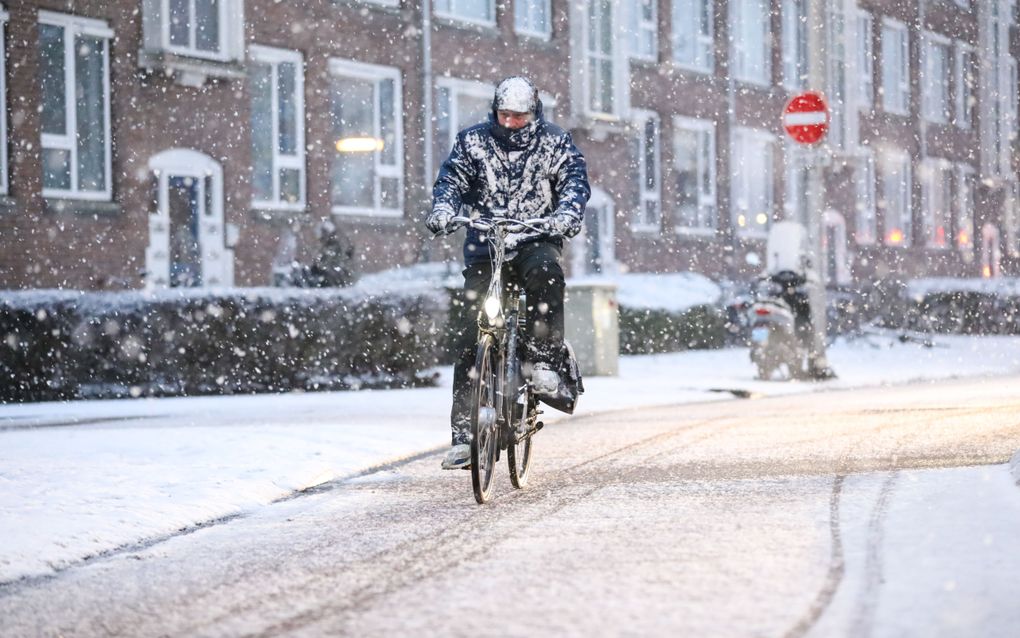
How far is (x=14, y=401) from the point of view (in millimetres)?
14039

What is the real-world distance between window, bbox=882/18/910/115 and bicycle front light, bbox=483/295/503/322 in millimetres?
37254

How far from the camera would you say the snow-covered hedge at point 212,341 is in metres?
14.0

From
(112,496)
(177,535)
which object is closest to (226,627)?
(177,535)

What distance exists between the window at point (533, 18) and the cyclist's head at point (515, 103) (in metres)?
21.8

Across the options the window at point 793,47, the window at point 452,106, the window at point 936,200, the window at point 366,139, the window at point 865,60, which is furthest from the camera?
the window at point 936,200

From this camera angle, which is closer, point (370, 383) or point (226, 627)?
point (226, 627)

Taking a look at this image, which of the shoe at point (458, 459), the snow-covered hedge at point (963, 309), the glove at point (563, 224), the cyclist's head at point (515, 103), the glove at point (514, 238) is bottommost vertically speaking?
the shoe at point (458, 459)

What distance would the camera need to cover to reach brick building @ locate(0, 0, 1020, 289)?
21.6m

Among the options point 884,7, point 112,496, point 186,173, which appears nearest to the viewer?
point 112,496

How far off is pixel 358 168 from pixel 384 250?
148 cm

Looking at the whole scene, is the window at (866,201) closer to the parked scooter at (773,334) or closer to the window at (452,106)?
the window at (452,106)

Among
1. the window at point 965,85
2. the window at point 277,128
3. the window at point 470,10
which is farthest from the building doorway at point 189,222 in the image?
the window at point 965,85

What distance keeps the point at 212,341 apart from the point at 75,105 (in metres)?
8.22

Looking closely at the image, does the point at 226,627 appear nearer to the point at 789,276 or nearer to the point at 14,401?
the point at 14,401
